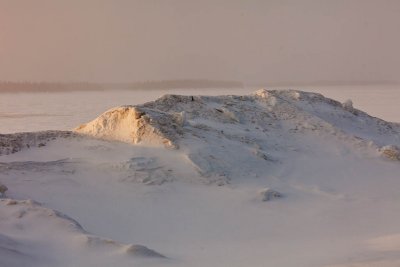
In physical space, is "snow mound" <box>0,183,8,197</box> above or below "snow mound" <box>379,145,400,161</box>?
below

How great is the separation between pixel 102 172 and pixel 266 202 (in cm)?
267

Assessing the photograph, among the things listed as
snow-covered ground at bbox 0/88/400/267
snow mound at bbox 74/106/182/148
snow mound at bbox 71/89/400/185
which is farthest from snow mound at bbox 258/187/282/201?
snow mound at bbox 74/106/182/148

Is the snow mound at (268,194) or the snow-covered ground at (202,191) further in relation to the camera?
the snow mound at (268,194)

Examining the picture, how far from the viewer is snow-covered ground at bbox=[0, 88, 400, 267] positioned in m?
5.77

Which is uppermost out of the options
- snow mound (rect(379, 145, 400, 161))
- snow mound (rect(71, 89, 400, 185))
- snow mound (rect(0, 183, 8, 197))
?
snow mound (rect(71, 89, 400, 185))

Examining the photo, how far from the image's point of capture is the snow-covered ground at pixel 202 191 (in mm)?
5773

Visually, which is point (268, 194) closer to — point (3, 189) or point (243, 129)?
point (243, 129)

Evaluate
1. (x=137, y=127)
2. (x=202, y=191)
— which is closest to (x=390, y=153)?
(x=202, y=191)

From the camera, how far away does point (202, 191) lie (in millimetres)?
8562

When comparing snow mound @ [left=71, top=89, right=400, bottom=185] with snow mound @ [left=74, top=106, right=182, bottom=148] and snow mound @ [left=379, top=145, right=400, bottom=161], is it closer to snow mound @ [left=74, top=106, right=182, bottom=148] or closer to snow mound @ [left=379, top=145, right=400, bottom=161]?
snow mound @ [left=74, top=106, right=182, bottom=148]

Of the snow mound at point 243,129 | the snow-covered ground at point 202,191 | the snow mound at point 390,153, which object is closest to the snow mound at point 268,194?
the snow-covered ground at point 202,191

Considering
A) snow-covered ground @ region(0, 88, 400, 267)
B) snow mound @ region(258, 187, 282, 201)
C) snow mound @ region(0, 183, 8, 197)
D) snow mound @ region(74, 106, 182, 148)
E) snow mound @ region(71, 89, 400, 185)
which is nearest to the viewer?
snow-covered ground @ region(0, 88, 400, 267)

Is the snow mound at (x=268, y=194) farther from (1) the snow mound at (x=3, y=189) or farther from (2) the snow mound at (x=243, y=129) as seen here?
(1) the snow mound at (x=3, y=189)

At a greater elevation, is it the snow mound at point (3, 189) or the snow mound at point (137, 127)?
the snow mound at point (137, 127)
